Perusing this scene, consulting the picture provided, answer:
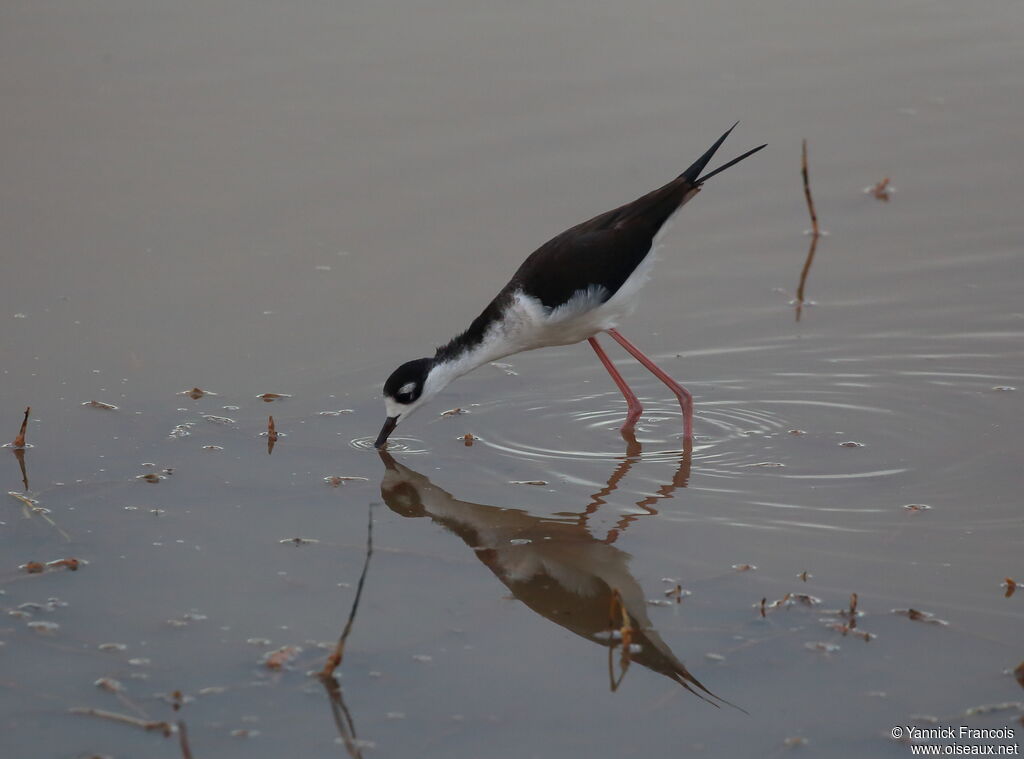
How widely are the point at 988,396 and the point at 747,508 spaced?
159 centimetres

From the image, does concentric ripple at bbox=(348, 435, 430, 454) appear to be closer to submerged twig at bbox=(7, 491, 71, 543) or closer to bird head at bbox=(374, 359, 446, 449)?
bird head at bbox=(374, 359, 446, 449)

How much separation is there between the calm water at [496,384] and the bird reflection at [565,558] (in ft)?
0.06

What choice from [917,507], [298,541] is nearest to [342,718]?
[298,541]

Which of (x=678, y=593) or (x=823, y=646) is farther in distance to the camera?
(x=678, y=593)

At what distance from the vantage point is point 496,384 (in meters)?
6.67

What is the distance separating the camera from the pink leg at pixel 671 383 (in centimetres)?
Answer: 615

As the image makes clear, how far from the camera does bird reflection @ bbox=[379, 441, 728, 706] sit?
424cm

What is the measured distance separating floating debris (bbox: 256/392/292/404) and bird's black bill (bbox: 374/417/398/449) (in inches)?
22.2

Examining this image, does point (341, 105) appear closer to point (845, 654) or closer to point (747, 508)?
point (747, 508)

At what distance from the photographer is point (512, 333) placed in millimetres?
6266

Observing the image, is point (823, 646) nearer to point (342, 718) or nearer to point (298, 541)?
point (342, 718)

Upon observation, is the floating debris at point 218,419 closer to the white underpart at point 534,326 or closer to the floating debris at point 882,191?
the white underpart at point 534,326

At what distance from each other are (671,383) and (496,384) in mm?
879

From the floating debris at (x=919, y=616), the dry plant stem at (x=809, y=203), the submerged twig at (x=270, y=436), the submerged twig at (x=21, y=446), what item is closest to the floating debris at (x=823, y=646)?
the floating debris at (x=919, y=616)
